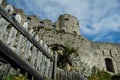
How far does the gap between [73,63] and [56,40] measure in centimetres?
410

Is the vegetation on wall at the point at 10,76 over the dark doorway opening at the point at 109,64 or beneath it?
beneath

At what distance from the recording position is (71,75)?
621 centimetres

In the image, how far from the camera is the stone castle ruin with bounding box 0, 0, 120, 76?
71.2 ft

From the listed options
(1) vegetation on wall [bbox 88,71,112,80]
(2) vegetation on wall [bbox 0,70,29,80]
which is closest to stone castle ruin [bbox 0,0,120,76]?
(1) vegetation on wall [bbox 88,71,112,80]

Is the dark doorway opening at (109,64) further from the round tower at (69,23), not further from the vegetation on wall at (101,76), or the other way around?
the round tower at (69,23)

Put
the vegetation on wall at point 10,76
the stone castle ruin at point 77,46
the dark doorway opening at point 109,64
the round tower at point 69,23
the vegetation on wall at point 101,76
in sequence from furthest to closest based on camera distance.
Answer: the round tower at point 69,23, the dark doorway opening at point 109,64, the vegetation on wall at point 101,76, the stone castle ruin at point 77,46, the vegetation on wall at point 10,76

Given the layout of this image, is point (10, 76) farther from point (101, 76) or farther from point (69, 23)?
point (69, 23)

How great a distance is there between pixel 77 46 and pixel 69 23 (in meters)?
9.28

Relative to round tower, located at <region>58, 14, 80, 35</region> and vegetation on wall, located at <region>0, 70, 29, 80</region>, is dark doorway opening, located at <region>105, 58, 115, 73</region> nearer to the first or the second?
round tower, located at <region>58, 14, 80, 35</region>

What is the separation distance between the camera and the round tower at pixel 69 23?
32562mm

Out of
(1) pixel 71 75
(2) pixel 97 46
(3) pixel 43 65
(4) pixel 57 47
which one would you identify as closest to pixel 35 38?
(3) pixel 43 65

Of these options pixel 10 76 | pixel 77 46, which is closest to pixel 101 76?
pixel 77 46

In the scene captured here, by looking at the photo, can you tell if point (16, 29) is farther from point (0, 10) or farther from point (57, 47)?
point (57, 47)

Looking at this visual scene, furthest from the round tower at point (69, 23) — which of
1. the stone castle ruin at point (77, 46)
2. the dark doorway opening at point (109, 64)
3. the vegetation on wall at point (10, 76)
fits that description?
the vegetation on wall at point (10, 76)
